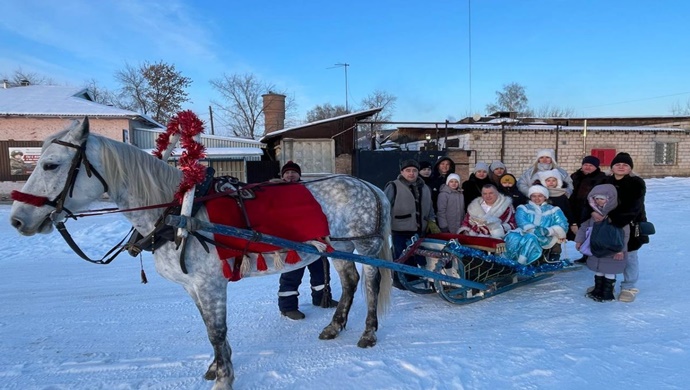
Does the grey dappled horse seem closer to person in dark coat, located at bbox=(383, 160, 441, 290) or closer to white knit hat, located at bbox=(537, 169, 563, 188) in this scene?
person in dark coat, located at bbox=(383, 160, 441, 290)

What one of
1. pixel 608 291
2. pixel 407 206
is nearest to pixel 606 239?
pixel 608 291

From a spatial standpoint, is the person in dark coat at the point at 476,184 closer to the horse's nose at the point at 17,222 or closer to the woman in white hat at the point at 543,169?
the woman in white hat at the point at 543,169

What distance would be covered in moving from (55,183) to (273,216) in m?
1.38

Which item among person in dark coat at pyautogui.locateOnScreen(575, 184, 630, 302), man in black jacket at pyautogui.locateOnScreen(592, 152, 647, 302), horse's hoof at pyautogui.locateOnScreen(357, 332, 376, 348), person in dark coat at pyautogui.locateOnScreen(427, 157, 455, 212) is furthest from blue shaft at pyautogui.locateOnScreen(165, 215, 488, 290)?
man in black jacket at pyautogui.locateOnScreen(592, 152, 647, 302)

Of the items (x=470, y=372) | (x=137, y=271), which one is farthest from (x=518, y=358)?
(x=137, y=271)

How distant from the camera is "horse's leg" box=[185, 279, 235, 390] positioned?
267 centimetres

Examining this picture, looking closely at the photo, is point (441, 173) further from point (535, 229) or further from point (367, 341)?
point (367, 341)

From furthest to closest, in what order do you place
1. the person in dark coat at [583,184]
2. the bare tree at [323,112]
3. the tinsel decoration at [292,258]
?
the bare tree at [323,112], the person in dark coat at [583,184], the tinsel decoration at [292,258]

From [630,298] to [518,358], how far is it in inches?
83.7

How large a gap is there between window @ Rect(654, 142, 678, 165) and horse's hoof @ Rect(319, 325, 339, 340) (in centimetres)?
2232

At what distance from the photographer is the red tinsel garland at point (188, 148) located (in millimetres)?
2580

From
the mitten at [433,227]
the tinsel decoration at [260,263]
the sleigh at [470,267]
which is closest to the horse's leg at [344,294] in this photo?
the sleigh at [470,267]

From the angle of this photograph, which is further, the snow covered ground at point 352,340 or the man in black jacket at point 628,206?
the man in black jacket at point 628,206

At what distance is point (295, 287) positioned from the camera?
13.5 feet
